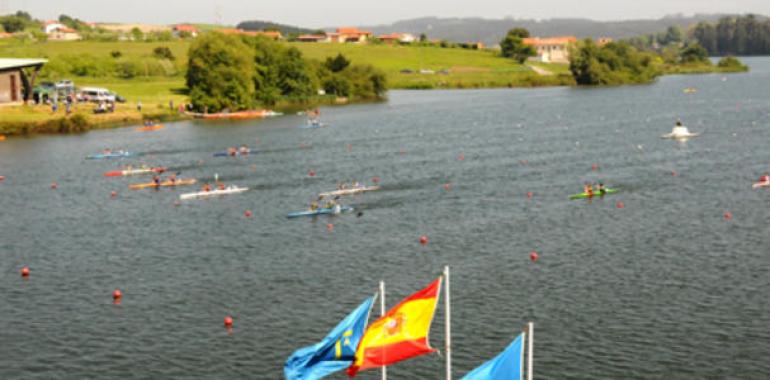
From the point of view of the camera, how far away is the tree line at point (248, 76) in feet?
540

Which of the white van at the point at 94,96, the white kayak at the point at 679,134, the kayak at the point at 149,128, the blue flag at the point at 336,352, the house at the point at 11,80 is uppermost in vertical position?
the house at the point at 11,80

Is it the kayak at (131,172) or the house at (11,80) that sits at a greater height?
the house at (11,80)

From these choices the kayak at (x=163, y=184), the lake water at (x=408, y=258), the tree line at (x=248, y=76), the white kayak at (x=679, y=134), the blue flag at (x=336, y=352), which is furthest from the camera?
the tree line at (x=248, y=76)

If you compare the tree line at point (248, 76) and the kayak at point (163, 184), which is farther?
the tree line at point (248, 76)

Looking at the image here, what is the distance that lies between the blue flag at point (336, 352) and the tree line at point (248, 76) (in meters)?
139

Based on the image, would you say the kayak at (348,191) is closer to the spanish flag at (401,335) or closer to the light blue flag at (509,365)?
the spanish flag at (401,335)

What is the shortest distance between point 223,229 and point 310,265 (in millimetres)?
14627

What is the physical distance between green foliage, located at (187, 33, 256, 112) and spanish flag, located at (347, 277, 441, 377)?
140475 millimetres

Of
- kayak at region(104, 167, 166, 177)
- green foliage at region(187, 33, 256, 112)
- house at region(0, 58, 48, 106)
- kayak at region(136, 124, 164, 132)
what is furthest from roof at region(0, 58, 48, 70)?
kayak at region(104, 167, 166, 177)

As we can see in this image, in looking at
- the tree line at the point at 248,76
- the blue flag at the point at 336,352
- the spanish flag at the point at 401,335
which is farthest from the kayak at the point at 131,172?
the spanish flag at the point at 401,335

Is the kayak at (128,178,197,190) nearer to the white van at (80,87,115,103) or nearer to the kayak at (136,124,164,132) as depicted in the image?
the kayak at (136,124,164,132)

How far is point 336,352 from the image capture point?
27672 mm

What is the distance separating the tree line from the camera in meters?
165

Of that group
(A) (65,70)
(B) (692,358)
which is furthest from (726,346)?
(A) (65,70)
